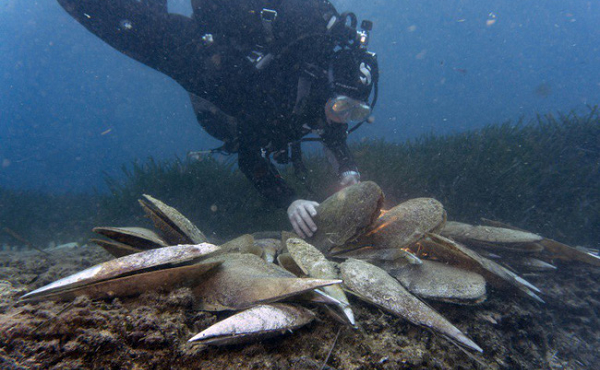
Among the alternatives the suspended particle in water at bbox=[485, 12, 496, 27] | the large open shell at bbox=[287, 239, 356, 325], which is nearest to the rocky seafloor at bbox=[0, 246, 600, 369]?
the large open shell at bbox=[287, 239, 356, 325]

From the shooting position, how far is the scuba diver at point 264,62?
13.4 ft

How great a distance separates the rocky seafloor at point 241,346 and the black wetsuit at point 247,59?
265 cm

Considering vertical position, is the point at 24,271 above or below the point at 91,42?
below

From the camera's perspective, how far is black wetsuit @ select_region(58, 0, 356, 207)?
4.10 m

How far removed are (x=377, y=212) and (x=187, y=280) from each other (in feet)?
5.06

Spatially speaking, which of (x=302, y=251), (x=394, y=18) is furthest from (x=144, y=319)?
(x=394, y=18)

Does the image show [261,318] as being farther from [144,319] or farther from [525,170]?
[525,170]

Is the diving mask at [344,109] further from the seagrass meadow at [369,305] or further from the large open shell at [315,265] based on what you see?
the large open shell at [315,265]

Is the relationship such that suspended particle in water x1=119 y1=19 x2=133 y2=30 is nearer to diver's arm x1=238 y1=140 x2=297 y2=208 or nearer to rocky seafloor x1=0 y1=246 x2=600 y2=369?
diver's arm x1=238 y1=140 x2=297 y2=208

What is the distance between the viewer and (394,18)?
54.0 m

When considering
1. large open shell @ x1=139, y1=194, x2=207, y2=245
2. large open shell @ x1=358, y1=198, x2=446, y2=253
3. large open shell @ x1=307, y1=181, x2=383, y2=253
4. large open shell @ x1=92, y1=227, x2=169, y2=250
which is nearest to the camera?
large open shell @ x1=92, y1=227, x2=169, y2=250

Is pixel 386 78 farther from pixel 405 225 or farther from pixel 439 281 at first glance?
pixel 439 281

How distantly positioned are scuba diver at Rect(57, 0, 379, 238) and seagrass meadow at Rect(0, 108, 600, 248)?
1.15 meters

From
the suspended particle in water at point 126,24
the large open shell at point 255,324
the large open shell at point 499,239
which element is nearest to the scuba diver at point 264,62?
the suspended particle in water at point 126,24
